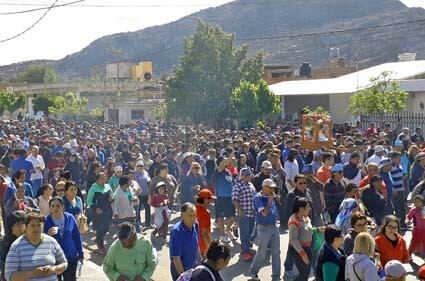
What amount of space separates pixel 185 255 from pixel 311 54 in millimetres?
167892

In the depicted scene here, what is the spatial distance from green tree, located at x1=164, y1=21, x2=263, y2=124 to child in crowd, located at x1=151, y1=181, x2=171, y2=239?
98.6ft

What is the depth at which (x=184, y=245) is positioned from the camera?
8.43 meters

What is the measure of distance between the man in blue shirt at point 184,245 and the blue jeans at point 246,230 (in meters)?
4.23

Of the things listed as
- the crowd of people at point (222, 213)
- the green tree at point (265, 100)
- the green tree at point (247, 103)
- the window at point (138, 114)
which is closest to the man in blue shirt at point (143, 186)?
the crowd of people at point (222, 213)

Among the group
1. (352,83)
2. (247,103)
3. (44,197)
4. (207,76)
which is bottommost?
(44,197)

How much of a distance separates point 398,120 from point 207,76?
18508 mm

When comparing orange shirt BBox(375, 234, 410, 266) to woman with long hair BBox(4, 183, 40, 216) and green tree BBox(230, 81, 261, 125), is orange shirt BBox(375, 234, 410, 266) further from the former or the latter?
green tree BBox(230, 81, 261, 125)

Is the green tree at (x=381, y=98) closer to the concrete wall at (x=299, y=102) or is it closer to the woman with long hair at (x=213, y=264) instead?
the concrete wall at (x=299, y=102)

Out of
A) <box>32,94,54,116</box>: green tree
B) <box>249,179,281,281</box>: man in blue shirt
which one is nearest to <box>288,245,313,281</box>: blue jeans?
<box>249,179,281,281</box>: man in blue shirt

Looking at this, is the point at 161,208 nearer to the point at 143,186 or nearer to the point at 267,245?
the point at 143,186

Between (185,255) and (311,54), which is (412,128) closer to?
(185,255)

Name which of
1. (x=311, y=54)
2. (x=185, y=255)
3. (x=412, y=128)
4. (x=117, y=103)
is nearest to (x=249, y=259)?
(x=185, y=255)

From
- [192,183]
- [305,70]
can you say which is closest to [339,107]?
[305,70]

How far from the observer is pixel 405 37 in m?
172
